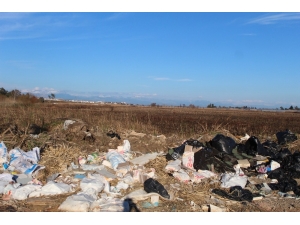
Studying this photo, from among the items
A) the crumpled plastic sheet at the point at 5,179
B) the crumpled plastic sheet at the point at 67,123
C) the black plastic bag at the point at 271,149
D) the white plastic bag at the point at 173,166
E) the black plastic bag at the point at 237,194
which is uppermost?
the crumpled plastic sheet at the point at 67,123

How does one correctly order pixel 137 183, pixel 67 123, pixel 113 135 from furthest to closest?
pixel 67 123 < pixel 113 135 < pixel 137 183

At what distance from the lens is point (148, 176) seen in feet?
15.1

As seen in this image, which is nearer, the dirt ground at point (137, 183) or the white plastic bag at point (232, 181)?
the dirt ground at point (137, 183)

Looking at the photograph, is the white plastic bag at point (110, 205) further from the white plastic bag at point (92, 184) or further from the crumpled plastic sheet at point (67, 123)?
the crumpled plastic sheet at point (67, 123)

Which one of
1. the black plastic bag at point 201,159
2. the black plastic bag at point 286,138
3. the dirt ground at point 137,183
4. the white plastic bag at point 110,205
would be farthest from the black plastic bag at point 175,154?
the black plastic bag at point 286,138

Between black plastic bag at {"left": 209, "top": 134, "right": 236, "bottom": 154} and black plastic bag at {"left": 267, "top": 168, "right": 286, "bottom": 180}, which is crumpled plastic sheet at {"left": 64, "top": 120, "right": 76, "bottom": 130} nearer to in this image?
black plastic bag at {"left": 209, "top": 134, "right": 236, "bottom": 154}

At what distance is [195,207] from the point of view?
Answer: 12.3 ft

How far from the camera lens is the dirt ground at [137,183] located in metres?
3.73

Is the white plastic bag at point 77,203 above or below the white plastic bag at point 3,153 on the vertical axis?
below

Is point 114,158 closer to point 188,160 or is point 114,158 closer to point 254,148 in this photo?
point 188,160

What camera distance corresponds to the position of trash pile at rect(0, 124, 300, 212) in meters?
3.92

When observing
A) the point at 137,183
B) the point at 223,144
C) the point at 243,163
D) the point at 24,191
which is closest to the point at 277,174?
the point at 243,163

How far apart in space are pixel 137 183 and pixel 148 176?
0.21 meters

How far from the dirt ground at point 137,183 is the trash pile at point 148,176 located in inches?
2.1
